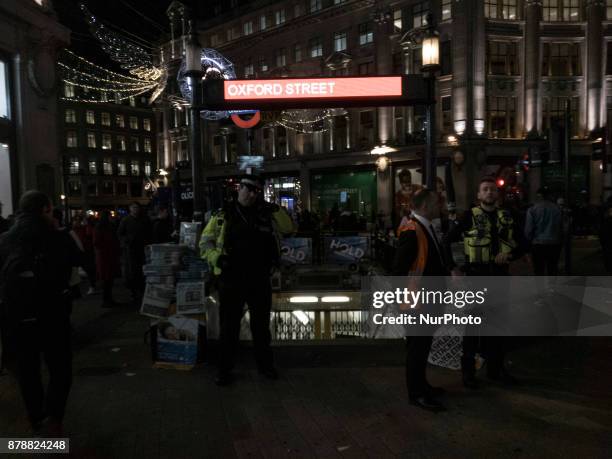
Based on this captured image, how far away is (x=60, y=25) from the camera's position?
15172 millimetres

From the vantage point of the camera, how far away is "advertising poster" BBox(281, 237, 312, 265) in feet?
22.1

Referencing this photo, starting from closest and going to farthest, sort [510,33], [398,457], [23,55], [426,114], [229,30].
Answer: [398,457] → [426,114] → [23,55] → [510,33] → [229,30]

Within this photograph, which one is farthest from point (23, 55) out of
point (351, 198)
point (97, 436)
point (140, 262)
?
point (351, 198)

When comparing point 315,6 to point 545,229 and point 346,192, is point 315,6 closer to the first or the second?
point 346,192

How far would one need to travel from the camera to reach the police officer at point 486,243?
4781 millimetres

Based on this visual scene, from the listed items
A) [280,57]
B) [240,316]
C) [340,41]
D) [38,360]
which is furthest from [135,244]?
[280,57]

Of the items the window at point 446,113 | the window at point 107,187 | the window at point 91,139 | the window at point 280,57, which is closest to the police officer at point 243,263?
the window at point 446,113

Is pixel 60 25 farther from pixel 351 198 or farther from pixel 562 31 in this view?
pixel 562 31

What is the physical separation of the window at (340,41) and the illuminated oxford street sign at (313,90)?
95.2 feet

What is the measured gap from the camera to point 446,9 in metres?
28.7

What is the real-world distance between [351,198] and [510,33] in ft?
46.5

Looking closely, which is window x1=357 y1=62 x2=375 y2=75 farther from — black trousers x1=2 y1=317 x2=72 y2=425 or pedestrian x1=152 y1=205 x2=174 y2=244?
black trousers x1=2 y1=317 x2=72 y2=425

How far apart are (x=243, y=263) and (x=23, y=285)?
2004 millimetres

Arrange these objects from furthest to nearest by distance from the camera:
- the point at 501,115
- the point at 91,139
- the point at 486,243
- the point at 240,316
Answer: the point at 91,139, the point at 501,115, the point at 240,316, the point at 486,243
